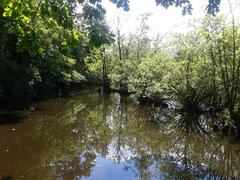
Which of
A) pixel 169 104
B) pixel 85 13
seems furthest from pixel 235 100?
pixel 85 13

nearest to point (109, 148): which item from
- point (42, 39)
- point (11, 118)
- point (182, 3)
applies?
point (11, 118)

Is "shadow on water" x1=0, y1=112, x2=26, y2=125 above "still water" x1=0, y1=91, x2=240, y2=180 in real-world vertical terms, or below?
above

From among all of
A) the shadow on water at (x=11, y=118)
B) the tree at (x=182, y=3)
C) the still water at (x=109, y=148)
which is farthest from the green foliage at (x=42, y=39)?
the still water at (x=109, y=148)

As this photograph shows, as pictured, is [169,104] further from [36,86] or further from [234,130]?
[36,86]

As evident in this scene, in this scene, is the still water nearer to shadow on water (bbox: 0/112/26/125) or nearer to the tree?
shadow on water (bbox: 0/112/26/125)

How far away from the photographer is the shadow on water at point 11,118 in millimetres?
16609

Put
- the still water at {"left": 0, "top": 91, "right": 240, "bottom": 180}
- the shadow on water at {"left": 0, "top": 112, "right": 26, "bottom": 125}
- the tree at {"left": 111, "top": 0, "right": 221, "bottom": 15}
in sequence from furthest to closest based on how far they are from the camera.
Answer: the shadow on water at {"left": 0, "top": 112, "right": 26, "bottom": 125}, the still water at {"left": 0, "top": 91, "right": 240, "bottom": 180}, the tree at {"left": 111, "top": 0, "right": 221, "bottom": 15}

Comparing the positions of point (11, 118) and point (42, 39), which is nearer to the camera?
point (11, 118)

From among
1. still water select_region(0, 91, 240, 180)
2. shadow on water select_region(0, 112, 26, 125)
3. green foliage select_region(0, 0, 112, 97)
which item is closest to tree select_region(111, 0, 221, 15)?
green foliage select_region(0, 0, 112, 97)

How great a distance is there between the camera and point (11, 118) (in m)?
17.6

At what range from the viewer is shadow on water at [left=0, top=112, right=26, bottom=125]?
16.6 meters

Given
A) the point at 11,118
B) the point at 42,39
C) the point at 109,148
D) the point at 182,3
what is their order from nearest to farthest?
the point at 182,3 < the point at 109,148 < the point at 11,118 < the point at 42,39

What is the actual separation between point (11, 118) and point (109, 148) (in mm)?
7166

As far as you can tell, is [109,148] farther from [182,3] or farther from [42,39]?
[182,3]
